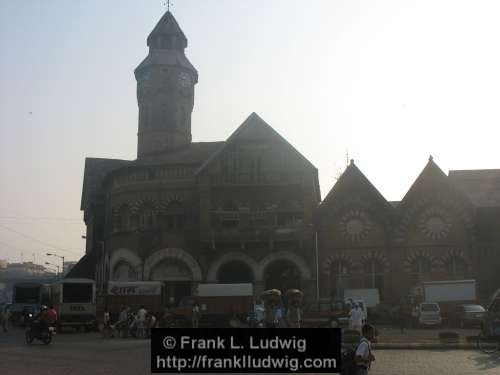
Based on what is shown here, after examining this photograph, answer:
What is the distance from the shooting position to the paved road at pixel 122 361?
19062mm

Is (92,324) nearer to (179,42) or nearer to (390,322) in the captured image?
(390,322)

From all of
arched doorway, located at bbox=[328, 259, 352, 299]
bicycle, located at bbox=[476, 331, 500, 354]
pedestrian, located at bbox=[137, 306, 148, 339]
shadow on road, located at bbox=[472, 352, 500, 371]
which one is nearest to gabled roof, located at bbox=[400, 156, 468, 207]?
arched doorway, located at bbox=[328, 259, 352, 299]

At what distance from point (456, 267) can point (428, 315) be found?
322 inches

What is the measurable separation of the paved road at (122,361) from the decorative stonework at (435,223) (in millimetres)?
22207

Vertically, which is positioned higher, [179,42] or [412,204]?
[179,42]

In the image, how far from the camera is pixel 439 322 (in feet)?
130

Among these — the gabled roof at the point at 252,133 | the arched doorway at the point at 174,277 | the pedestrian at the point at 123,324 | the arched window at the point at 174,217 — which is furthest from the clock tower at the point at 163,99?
the pedestrian at the point at 123,324

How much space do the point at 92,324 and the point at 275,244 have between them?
13030mm

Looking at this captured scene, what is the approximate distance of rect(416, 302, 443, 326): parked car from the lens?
39.4 m

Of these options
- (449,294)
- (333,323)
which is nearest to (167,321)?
(333,323)

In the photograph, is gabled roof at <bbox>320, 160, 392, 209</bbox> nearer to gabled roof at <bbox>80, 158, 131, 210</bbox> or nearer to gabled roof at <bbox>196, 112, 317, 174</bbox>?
gabled roof at <bbox>196, 112, 317, 174</bbox>

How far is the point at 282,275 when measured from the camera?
4697 cm

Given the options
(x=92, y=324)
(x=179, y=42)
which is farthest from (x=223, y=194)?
(x=179, y=42)

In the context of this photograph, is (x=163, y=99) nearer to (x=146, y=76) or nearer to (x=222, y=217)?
(x=146, y=76)
